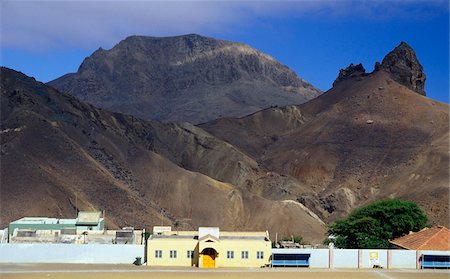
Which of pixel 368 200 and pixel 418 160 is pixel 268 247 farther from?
pixel 418 160

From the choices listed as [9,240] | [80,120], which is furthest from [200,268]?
[80,120]

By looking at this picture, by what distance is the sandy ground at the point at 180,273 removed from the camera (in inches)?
1964

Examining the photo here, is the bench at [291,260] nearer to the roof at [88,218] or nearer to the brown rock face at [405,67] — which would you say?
the roof at [88,218]

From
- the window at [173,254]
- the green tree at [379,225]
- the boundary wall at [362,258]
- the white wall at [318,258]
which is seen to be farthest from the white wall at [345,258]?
the window at [173,254]

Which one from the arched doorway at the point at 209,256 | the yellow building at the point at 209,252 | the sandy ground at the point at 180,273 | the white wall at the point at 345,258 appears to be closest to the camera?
the sandy ground at the point at 180,273

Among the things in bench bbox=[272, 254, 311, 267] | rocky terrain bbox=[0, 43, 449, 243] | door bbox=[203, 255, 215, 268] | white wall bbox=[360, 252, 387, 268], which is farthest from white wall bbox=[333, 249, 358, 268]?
rocky terrain bbox=[0, 43, 449, 243]

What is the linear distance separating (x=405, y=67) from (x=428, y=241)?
12064 cm

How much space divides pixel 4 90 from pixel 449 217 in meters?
65.3

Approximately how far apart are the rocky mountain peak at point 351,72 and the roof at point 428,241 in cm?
12194

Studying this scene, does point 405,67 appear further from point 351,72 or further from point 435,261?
point 435,261

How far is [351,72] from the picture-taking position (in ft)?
611

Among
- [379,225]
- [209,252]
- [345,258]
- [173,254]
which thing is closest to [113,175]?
Answer: [379,225]

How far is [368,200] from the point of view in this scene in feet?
415

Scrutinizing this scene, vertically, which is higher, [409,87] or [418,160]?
[409,87]
